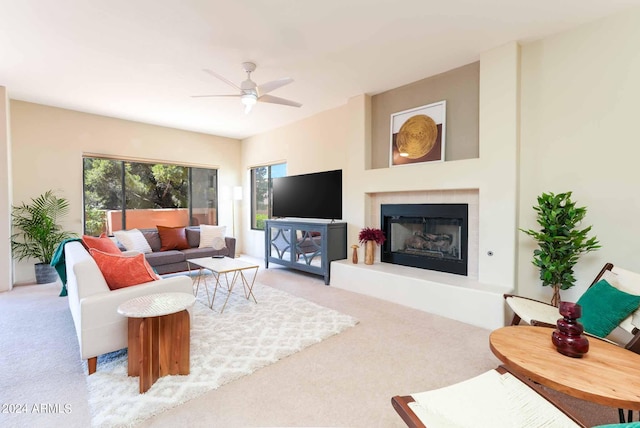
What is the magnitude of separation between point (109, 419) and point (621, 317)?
312 cm

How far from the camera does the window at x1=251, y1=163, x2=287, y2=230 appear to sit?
253 inches

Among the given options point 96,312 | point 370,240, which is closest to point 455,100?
point 370,240

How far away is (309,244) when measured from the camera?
182 inches

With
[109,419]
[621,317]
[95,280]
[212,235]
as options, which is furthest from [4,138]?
[621,317]

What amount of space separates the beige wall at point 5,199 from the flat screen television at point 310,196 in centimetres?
375

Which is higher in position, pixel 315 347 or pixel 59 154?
pixel 59 154

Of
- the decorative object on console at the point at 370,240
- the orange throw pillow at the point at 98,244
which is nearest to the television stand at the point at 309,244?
the decorative object on console at the point at 370,240

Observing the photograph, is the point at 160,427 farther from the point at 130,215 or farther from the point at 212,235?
the point at 130,215

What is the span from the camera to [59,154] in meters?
4.74

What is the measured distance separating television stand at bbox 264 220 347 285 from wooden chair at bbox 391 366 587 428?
3.06 metres

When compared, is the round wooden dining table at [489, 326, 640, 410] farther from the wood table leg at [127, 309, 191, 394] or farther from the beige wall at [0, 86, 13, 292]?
the beige wall at [0, 86, 13, 292]

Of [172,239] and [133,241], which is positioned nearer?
[133,241]

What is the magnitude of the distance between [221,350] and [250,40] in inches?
112

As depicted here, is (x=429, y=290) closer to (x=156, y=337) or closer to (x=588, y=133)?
(x=588, y=133)
